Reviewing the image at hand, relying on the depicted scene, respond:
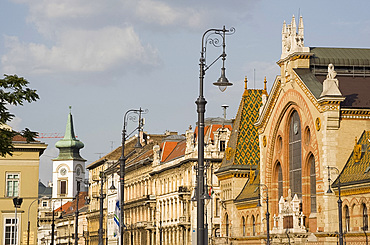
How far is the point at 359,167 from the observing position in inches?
2489

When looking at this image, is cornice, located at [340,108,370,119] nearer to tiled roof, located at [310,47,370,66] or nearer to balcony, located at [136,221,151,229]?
tiled roof, located at [310,47,370,66]

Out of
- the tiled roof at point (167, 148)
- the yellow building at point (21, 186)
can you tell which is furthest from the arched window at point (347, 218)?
the tiled roof at point (167, 148)

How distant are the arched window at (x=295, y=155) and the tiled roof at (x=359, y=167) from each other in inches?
285

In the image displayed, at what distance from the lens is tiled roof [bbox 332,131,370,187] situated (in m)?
61.6

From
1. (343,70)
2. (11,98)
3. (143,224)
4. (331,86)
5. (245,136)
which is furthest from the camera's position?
(143,224)

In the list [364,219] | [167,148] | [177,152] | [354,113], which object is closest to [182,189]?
[177,152]

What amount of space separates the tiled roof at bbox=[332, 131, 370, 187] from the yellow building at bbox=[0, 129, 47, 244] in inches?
1114

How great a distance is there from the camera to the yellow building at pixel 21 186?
7756cm

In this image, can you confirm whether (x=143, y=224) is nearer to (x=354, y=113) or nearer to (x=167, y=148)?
(x=167, y=148)

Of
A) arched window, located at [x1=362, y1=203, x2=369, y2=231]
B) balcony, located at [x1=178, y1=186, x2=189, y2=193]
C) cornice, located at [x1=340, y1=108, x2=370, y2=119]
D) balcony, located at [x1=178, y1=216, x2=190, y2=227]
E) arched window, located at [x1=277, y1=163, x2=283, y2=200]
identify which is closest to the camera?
arched window, located at [x1=362, y1=203, x2=369, y2=231]

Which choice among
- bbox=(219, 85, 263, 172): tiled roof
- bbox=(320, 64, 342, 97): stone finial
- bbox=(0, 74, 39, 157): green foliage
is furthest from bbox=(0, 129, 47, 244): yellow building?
bbox=(0, 74, 39, 157): green foliage

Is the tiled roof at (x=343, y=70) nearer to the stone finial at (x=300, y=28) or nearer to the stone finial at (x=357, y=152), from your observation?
the stone finial at (x=300, y=28)

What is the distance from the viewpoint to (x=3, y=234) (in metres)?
76.8

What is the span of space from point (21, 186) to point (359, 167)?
103 ft
